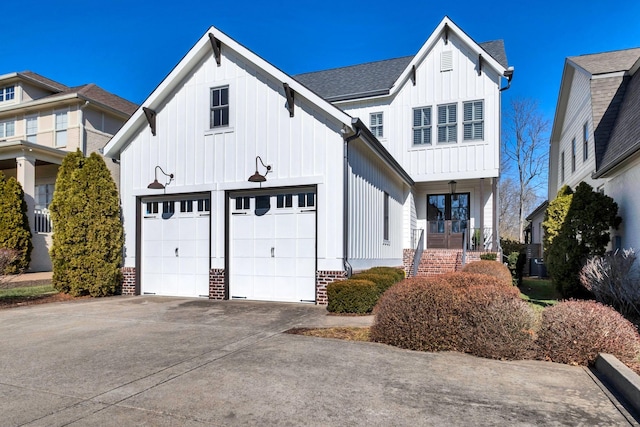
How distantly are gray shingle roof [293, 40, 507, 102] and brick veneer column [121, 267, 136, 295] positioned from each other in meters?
10.8

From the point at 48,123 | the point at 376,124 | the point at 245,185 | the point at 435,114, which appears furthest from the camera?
the point at 48,123

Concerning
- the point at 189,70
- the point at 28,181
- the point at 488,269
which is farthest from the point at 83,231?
the point at 488,269

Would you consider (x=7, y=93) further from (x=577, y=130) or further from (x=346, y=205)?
(x=577, y=130)

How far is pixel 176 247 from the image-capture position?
1192cm

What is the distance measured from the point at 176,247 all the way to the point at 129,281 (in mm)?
1807

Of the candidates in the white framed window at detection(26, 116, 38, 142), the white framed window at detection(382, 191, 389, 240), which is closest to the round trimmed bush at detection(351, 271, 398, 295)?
the white framed window at detection(382, 191, 389, 240)

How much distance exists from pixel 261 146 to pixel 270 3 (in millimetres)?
6440

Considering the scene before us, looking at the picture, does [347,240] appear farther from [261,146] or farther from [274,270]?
[261,146]

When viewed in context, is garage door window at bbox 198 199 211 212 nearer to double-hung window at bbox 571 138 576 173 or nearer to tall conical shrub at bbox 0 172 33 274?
tall conical shrub at bbox 0 172 33 274

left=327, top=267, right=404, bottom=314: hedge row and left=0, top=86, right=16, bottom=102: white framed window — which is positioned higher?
left=0, top=86, right=16, bottom=102: white framed window

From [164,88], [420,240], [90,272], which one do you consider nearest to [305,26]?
[164,88]

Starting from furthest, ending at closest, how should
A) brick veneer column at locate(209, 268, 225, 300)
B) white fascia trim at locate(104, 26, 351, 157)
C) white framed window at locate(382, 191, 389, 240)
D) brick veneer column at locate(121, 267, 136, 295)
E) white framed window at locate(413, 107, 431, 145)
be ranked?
1. white framed window at locate(413, 107, 431, 145)
2. white framed window at locate(382, 191, 389, 240)
3. brick veneer column at locate(121, 267, 136, 295)
4. brick veneer column at locate(209, 268, 225, 300)
5. white fascia trim at locate(104, 26, 351, 157)

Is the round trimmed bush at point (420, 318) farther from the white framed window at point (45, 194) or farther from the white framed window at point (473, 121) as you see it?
the white framed window at point (45, 194)

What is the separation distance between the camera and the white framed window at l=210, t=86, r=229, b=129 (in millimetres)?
11336
